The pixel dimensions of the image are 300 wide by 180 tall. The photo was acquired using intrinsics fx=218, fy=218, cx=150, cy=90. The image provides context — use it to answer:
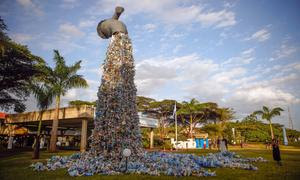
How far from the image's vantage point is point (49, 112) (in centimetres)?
2697

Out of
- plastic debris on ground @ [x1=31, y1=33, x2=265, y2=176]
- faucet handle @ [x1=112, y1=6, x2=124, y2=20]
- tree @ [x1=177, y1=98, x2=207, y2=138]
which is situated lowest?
plastic debris on ground @ [x1=31, y1=33, x2=265, y2=176]

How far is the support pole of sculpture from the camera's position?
35.5 ft

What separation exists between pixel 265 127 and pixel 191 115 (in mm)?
22332

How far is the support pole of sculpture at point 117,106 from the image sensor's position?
35.5ft

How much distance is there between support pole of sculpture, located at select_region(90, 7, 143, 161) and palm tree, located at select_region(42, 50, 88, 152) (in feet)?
42.9

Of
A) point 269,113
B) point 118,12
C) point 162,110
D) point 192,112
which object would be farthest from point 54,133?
point 269,113

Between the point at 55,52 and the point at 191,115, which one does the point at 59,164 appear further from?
the point at 191,115

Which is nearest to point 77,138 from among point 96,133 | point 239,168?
point 96,133

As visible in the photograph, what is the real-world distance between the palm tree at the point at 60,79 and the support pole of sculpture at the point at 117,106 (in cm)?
1309

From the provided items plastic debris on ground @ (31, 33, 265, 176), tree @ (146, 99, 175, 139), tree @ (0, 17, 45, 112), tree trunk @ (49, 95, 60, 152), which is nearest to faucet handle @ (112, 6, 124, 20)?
plastic debris on ground @ (31, 33, 265, 176)

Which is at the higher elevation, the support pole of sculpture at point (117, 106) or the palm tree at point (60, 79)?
the palm tree at point (60, 79)

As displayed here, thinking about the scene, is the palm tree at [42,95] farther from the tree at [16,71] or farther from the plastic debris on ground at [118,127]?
the plastic debris on ground at [118,127]

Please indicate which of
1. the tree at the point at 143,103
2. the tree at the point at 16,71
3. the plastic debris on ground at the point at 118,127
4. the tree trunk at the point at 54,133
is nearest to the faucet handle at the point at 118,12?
the plastic debris on ground at the point at 118,127

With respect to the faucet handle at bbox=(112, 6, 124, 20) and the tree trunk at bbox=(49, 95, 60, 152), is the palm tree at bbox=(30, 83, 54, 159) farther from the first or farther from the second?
the faucet handle at bbox=(112, 6, 124, 20)
